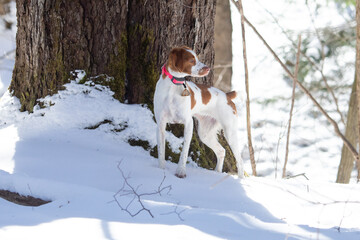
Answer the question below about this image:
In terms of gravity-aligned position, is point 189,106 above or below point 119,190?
above

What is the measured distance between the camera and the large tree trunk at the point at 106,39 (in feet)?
14.6

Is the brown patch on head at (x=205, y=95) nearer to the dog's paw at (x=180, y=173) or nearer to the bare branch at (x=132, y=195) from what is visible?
the dog's paw at (x=180, y=173)

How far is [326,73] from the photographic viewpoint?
1085 cm

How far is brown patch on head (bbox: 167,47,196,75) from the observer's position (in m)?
3.64

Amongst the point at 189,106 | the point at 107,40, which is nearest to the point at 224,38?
the point at 107,40

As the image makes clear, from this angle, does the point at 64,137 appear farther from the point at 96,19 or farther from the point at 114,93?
the point at 96,19

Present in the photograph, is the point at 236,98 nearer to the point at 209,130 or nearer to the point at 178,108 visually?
the point at 209,130

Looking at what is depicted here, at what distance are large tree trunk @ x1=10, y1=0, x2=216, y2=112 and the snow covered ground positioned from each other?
212 millimetres

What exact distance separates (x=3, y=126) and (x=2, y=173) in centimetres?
125

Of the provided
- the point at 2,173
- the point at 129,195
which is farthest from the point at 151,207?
the point at 2,173

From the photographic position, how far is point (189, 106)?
12.7 ft

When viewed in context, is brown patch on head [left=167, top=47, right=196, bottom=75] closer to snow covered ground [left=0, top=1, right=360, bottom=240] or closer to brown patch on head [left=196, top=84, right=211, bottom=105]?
brown patch on head [left=196, top=84, right=211, bottom=105]

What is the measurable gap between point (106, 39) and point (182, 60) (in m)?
1.15

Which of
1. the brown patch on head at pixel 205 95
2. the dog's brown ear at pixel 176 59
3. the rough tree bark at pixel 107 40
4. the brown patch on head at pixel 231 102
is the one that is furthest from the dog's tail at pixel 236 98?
the dog's brown ear at pixel 176 59
